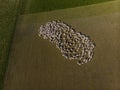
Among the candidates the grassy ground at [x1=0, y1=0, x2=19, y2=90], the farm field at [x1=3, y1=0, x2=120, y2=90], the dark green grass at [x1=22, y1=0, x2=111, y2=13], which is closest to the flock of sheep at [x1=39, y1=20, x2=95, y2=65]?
the farm field at [x1=3, y1=0, x2=120, y2=90]

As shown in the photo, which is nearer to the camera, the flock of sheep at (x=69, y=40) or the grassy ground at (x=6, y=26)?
the flock of sheep at (x=69, y=40)

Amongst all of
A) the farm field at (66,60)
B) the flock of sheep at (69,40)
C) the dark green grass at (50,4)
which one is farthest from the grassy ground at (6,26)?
the flock of sheep at (69,40)

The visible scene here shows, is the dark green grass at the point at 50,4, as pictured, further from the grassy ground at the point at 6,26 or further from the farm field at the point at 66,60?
the grassy ground at the point at 6,26

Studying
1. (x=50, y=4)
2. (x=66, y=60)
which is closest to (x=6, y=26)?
(x=50, y=4)

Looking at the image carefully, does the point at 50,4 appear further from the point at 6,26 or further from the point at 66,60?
the point at 66,60

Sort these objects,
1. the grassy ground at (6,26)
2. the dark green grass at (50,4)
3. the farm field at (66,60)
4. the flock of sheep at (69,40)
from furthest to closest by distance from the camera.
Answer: the dark green grass at (50,4) → the grassy ground at (6,26) → the flock of sheep at (69,40) → the farm field at (66,60)

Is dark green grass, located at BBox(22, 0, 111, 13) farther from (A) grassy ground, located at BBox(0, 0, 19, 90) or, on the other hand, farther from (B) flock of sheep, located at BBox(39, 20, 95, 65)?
(B) flock of sheep, located at BBox(39, 20, 95, 65)

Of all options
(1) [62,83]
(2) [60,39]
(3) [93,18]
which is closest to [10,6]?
(2) [60,39]

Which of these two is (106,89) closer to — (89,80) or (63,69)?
(89,80)
